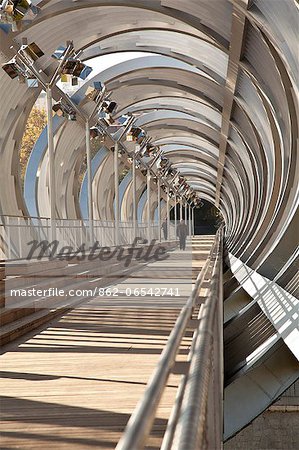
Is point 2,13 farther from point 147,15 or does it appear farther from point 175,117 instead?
point 175,117

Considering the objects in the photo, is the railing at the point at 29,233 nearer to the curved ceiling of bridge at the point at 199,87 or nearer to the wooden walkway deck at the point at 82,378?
the curved ceiling of bridge at the point at 199,87

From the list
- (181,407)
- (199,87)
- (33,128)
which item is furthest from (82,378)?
(33,128)

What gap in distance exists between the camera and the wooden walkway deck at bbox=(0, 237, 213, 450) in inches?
230

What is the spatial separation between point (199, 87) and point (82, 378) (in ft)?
86.5

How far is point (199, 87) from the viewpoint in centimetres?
3366

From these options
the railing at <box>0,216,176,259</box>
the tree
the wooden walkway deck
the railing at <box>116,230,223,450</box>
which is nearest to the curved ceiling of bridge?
the railing at <box>0,216,176,259</box>

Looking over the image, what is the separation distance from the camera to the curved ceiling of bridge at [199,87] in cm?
1617

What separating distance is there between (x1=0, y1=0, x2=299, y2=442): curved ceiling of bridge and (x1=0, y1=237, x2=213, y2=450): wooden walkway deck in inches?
83.6

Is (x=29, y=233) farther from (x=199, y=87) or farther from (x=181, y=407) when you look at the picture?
(x=181, y=407)

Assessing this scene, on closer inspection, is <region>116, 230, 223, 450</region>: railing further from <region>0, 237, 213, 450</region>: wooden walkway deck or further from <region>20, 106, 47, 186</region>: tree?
<region>20, 106, 47, 186</region>: tree

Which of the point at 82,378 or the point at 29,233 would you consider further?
the point at 29,233

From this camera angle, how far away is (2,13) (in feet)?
53.8

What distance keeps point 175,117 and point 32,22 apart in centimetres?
2223

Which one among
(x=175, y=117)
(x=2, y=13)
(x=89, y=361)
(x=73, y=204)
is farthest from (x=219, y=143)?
(x=89, y=361)
